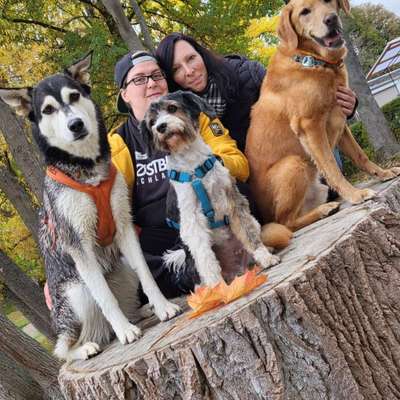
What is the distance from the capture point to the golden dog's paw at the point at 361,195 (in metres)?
3.38

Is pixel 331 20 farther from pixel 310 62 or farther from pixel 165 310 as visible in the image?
pixel 165 310

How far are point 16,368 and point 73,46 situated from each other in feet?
23.2

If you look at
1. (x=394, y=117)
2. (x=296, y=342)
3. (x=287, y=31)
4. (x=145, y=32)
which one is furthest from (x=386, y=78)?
(x=296, y=342)

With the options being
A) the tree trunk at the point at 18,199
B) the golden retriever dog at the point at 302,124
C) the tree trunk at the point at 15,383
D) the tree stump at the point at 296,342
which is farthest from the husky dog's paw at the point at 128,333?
the tree trunk at the point at 18,199

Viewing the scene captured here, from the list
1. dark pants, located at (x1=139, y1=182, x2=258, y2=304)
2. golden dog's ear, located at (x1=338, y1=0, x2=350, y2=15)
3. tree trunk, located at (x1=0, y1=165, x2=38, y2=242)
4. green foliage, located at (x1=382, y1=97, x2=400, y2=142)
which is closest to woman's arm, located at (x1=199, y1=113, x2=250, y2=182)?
dark pants, located at (x1=139, y1=182, x2=258, y2=304)

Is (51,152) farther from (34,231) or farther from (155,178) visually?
(34,231)

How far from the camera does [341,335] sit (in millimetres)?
2346

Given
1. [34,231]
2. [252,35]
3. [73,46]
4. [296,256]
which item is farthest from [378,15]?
[296,256]

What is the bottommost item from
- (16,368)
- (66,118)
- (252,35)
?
(16,368)

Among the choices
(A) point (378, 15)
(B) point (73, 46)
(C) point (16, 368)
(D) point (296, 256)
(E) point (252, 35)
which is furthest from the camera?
(A) point (378, 15)

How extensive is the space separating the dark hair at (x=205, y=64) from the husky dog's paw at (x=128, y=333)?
220cm

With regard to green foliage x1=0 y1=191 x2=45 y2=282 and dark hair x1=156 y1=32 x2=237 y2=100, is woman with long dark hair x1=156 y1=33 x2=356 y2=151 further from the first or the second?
green foliage x1=0 y1=191 x2=45 y2=282

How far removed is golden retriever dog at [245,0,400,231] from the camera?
3.58 m

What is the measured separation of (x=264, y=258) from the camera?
9.86 feet
